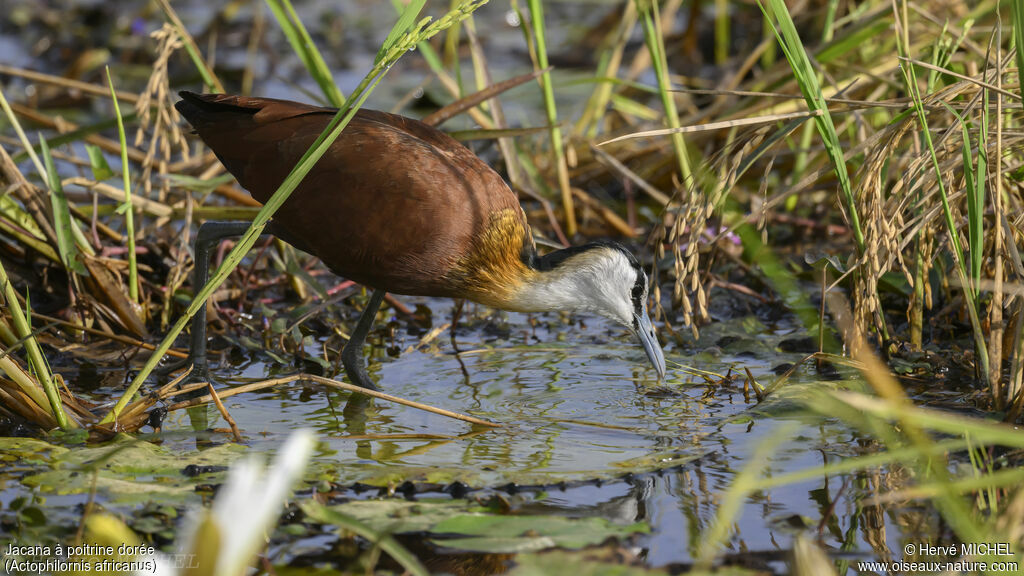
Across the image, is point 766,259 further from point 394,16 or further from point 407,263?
point 394,16

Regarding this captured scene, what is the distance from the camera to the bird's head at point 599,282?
380cm

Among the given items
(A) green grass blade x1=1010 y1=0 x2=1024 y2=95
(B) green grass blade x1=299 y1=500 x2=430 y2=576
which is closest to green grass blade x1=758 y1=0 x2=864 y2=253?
(A) green grass blade x1=1010 y1=0 x2=1024 y2=95

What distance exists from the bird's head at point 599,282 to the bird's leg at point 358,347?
593 millimetres

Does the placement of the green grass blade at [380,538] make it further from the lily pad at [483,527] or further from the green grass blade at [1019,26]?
the green grass blade at [1019,26]

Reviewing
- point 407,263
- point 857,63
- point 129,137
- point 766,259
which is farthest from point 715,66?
point 766,259

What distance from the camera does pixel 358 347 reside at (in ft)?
12.9

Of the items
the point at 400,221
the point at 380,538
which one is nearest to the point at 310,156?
the point at 400,221

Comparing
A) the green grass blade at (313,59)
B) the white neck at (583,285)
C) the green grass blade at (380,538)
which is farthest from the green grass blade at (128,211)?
the green grass blade at (380,538)

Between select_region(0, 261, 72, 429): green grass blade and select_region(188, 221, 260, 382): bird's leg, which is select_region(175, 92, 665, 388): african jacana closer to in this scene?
select_region(188, 221, 260, 382): bird's leg

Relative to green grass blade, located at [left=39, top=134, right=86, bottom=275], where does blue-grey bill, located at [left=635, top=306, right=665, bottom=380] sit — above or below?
below

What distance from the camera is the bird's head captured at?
3.80 meters

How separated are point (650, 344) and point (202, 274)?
1.62 meters

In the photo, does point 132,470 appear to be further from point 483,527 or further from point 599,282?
point 599,282

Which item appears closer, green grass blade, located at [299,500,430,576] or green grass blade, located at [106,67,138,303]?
green grass blade, located at [299,500,430,576]
